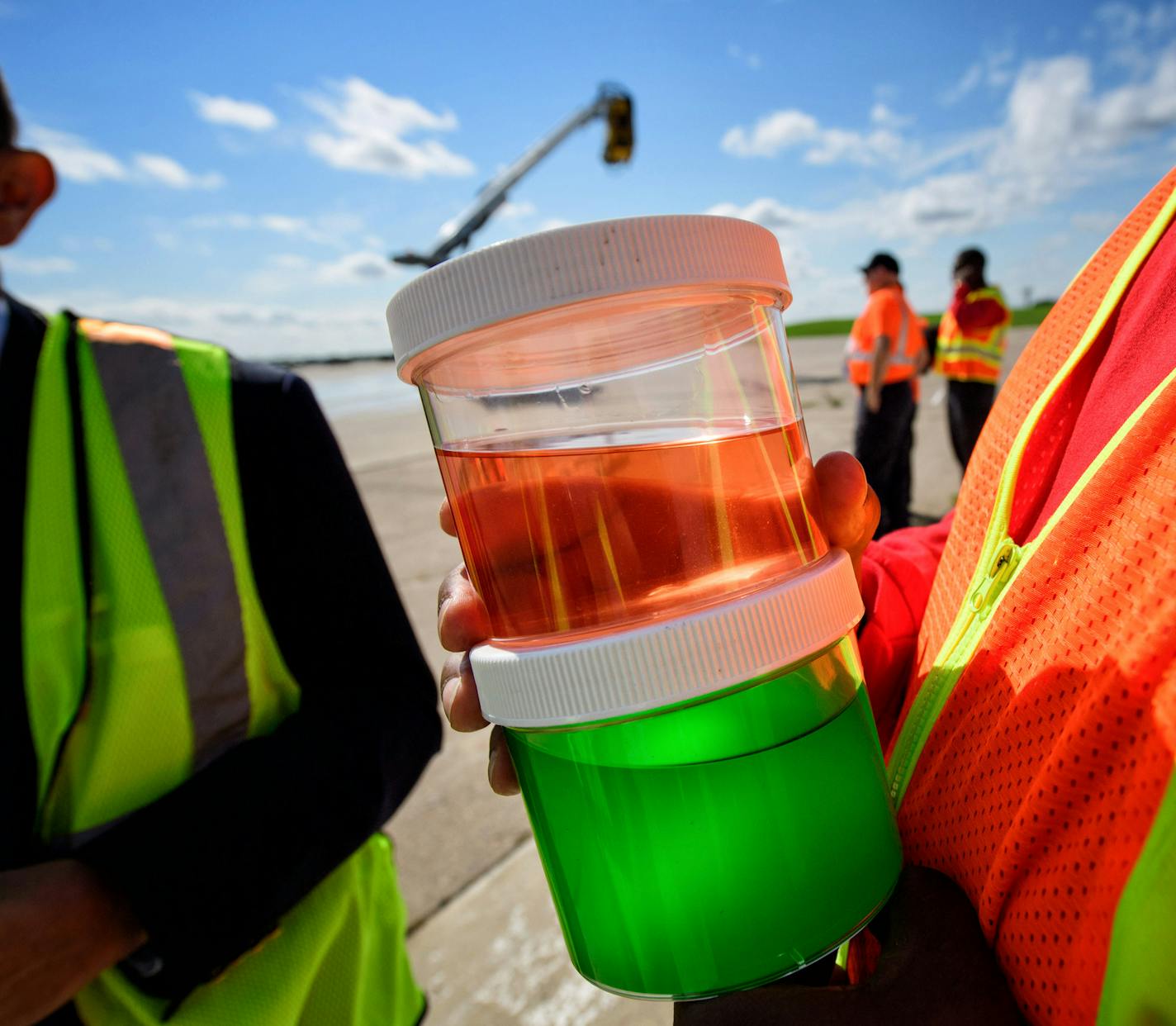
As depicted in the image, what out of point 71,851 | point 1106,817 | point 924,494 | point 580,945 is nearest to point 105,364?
point 71,851

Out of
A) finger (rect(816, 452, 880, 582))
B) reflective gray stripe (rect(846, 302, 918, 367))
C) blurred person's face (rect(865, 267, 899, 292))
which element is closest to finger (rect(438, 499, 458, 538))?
finger (rect(816, 452, 880, 582))

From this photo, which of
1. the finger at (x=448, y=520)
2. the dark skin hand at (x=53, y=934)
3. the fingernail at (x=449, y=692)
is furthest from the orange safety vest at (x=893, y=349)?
the dark skin hand at (x=53, y=934)

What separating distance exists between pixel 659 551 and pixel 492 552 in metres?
0.18

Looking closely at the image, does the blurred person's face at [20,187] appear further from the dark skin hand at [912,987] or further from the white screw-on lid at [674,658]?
the dark skin hand at [912,987]

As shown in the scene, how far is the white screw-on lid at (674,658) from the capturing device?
0.71 m

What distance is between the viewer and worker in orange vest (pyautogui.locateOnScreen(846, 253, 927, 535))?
5.79 m

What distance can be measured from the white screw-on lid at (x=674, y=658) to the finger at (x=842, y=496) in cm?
23

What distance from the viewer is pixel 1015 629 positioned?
681mm

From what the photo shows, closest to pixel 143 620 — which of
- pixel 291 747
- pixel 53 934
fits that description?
pixel 291 747

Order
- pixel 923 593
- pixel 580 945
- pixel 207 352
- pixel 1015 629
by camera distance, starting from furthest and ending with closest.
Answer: pixel 207 352, pixel 923 593, pixel 580 945, pixel 1015 629

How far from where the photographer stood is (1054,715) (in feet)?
1.96

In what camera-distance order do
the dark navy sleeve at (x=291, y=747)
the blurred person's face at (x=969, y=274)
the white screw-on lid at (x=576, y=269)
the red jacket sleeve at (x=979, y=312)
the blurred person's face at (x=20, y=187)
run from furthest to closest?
the blurred person's face at (x=969, y=274), the red jacket sleeve at (x=979, y=312), the blurred person's face at (x=20, y=187), the dark navy sleeve at (x=291, y=747), the white screw-on lid at (x=576, y=269)

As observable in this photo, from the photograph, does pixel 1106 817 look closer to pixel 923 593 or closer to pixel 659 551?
pixel 659 551

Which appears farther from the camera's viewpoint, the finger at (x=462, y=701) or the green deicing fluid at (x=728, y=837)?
the finger at (x=462, y=701)
